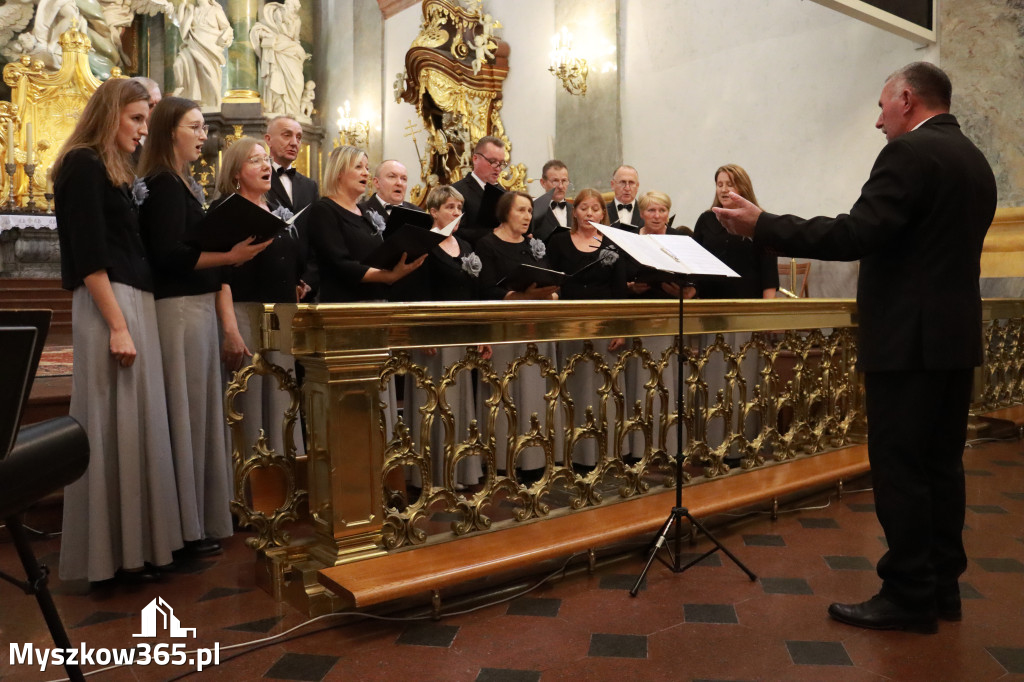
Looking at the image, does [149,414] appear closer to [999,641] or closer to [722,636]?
[722,636]

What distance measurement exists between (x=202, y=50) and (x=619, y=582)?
13460 mm

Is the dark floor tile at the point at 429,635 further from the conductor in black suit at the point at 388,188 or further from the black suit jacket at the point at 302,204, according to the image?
the conductor in black suit at the point at 388,188

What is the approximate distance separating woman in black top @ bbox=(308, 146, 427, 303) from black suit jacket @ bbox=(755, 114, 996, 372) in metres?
2.06

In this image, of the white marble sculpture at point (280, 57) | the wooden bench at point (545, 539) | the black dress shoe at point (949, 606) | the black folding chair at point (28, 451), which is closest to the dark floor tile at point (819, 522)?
the wooden bench at point (545, 539)

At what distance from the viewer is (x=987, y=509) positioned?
4051 mm

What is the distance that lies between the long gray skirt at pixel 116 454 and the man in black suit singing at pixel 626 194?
12.2 ft

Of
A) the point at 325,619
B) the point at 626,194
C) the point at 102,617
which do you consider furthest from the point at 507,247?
the point at 102,617

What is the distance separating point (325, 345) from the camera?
2.66 meters

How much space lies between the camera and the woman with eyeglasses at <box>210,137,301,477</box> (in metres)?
3.60

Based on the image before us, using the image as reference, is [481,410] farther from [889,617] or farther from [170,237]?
[889,617]

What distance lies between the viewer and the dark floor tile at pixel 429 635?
8.29 feet

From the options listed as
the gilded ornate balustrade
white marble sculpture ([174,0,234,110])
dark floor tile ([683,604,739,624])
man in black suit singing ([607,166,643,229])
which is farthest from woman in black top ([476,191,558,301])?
white marble sculpture ([174,0,234,110])

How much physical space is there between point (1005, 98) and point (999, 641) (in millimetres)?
5805

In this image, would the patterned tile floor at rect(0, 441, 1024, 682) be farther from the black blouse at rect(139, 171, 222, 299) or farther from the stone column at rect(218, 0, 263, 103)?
the stone column at rect(218, 0, 263, 103)
